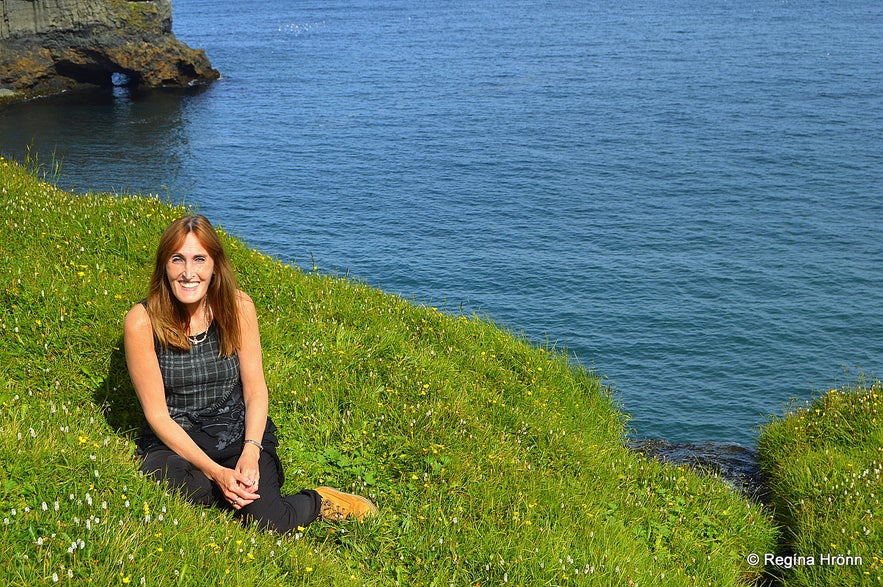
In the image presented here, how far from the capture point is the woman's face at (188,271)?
23.4 ft

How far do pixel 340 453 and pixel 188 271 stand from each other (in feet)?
9.78

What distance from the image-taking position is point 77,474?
6492mm

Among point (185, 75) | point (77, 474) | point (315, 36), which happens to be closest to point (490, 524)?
point (77, 474)

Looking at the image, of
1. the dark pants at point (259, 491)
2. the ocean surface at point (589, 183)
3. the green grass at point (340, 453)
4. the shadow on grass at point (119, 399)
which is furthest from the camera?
the ocean surface at point (589, 183)

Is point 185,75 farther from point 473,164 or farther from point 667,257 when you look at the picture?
point 667,257

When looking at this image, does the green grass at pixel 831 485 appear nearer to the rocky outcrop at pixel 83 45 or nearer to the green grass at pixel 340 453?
the green grass at pixel 340 453

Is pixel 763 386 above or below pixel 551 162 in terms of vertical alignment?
below

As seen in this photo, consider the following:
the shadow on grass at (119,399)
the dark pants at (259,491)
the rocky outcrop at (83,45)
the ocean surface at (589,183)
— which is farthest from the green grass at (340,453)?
the rocky outcrop at (83,45)

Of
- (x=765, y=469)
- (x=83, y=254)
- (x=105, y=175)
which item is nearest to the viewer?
(x=83, y=254)

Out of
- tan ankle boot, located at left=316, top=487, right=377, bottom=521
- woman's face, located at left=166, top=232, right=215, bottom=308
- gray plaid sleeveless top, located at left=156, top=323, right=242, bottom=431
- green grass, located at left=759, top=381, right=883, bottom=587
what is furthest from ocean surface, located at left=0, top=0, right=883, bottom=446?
woman's face, located at left=166, top=232, right=215, bottom=308

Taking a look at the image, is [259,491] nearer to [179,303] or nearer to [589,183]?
[179,303]

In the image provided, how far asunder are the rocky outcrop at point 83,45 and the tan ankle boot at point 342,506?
71.4 meters

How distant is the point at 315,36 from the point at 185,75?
46128 millimetres

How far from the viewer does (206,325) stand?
739 centimetres
